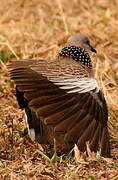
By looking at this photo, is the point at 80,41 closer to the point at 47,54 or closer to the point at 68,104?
the point at 47,54

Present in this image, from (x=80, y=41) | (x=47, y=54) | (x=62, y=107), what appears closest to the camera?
(x=62, y=107)

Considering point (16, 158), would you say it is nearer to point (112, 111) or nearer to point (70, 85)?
point (70, 85)

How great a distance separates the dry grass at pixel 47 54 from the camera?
12.7ft

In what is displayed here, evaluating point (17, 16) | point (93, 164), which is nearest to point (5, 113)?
point (93, 164)

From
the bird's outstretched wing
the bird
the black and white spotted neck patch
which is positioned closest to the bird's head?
the black and white spotted neck patch

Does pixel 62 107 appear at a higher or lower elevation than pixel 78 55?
lower

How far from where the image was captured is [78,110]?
3910 millimetres

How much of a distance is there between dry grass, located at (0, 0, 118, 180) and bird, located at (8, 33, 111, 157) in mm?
157

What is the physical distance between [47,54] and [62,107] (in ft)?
7.68

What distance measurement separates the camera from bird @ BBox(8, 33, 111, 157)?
382 cm

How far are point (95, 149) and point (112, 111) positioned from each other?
1.03m

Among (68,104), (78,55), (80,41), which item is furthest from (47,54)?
(68,104)

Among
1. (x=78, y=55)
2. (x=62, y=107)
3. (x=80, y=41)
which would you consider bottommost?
(x=62, y=107)

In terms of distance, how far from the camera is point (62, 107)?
3.87 metres
